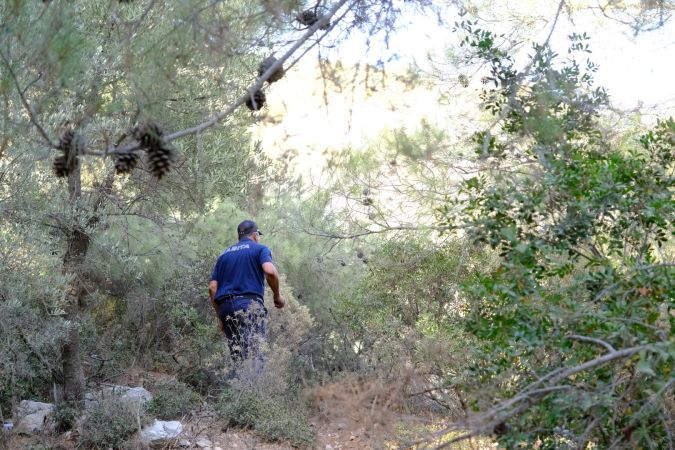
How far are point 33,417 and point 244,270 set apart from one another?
85.5 inches

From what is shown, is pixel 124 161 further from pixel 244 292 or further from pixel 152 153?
pixel 244 292

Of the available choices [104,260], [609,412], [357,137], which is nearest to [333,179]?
[357,137]

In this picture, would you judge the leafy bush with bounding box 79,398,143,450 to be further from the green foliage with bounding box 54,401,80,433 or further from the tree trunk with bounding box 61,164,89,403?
the tree trunk with bounding box 61,164,89,403

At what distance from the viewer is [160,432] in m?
6.98

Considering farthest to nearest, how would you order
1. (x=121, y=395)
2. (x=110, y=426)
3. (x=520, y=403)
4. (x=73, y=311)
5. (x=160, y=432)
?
(x=73, y=311)
(x=121, y=395)
(x=160, y=432)
(x=110, y=426)
(x=520, y=403)

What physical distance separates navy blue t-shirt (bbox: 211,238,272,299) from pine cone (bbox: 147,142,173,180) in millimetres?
4274

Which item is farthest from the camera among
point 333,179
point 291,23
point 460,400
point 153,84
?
point 333,179

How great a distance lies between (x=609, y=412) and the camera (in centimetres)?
388

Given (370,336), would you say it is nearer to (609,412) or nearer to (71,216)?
(71,216)

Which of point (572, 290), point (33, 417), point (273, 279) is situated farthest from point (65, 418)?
point (572, 290)

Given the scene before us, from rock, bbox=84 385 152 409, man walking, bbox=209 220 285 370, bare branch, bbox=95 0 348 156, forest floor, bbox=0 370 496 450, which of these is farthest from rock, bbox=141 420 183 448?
bare branch, bbox=95 0 348 156

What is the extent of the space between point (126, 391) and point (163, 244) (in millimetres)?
1650

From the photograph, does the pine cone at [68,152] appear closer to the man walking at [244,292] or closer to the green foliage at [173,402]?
the man walking at [244,292]

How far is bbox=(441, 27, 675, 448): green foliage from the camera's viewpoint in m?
3.78
